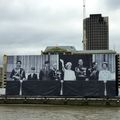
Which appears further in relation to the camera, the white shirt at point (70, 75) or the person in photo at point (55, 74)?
the person in photo at point (55, 74)

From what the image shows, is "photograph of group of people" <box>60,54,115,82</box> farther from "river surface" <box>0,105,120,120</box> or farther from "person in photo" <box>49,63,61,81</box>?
"river surface" <box>0,105,120,120</box>

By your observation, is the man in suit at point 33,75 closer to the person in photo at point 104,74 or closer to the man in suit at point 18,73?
the man in suit at point 18,73

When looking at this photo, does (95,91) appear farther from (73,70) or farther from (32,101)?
(32,101)

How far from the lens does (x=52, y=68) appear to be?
3081 inches

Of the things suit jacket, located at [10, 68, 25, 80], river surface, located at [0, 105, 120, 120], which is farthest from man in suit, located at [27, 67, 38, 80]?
river surface, located at [0, 105, 120, 120]

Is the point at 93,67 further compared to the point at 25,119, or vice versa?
the point at 93,67

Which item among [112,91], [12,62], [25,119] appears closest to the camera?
[25,119]

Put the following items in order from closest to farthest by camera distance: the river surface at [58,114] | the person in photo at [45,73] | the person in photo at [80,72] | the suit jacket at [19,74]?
1. the river surface at [58,114]
2. the person in photo at [80,72]
3. the person in photo at [45,73]
4. the suit jacket at [19,74]

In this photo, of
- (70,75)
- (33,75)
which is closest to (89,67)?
(70,75)

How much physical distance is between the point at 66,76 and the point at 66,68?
1623mm

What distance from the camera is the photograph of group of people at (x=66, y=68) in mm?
76438

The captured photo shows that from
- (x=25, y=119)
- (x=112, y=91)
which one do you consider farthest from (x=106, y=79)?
(x=25, y=119)

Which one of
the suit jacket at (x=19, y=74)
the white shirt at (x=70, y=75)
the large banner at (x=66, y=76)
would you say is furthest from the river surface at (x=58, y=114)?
the suit jacket at (x=19, y=74)

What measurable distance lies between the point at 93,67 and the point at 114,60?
14.7 ft
